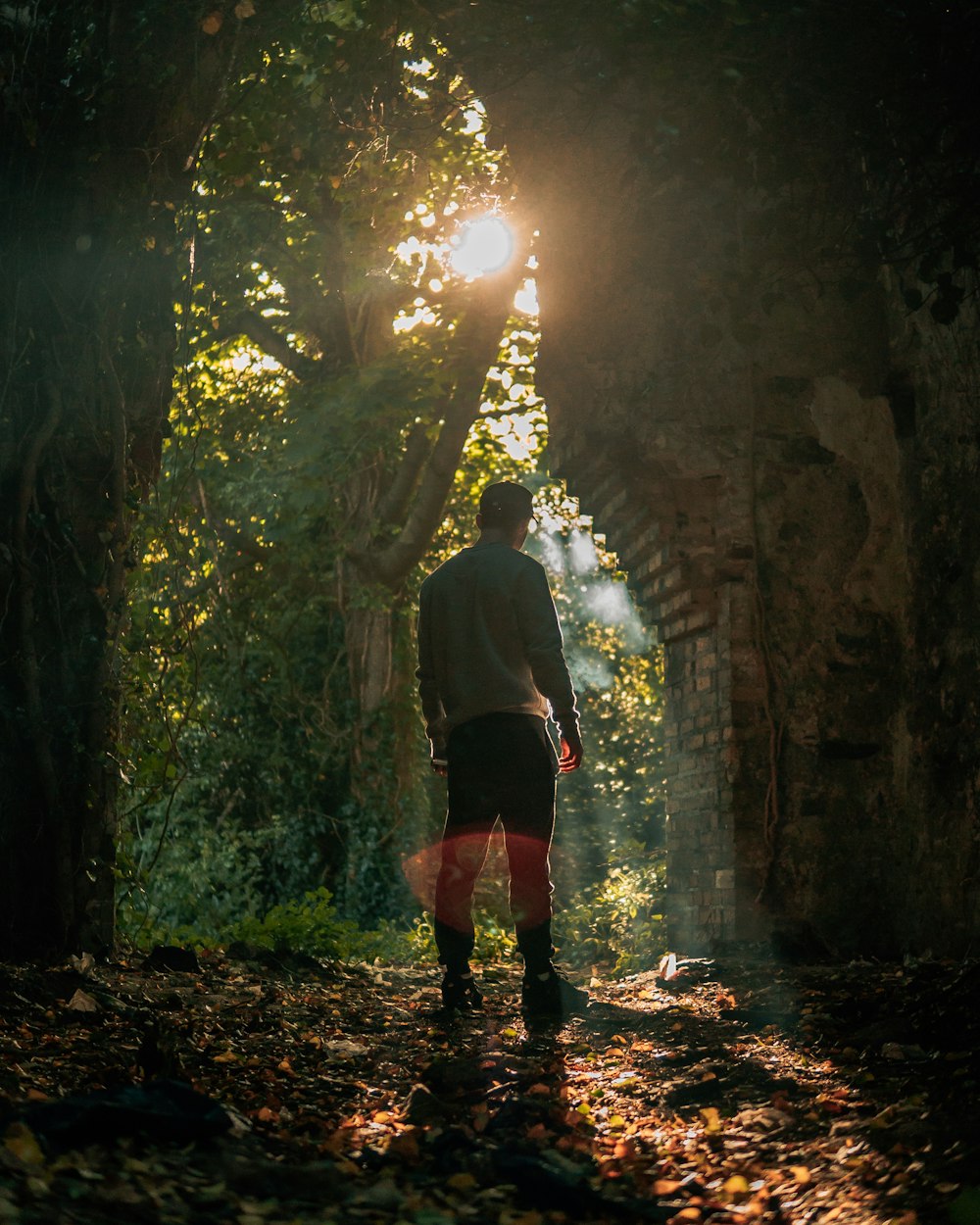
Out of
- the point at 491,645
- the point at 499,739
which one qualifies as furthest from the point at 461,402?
the point at 499,739

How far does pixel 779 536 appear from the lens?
23.0ft

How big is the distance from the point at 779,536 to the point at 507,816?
8.47 ft

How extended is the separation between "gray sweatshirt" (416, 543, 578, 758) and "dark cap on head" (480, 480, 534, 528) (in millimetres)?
128

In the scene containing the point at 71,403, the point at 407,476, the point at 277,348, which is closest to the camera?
the point at 71,403

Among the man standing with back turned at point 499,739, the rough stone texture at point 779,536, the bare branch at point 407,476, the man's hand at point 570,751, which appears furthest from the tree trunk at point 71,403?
the bare branch at point 407,476

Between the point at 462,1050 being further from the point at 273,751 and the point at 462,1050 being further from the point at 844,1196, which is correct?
the point at 273,751

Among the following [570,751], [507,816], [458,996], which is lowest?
[458,996]

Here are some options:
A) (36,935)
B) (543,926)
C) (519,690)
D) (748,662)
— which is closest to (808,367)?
(748,662)

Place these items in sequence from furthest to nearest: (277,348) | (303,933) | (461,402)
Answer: (277,348) < (461,402) < (303,933)

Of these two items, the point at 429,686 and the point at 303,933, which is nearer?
the point at 429,686

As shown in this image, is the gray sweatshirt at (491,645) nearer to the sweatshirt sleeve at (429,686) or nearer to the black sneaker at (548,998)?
the sweatshirt sleeve at (429,686)

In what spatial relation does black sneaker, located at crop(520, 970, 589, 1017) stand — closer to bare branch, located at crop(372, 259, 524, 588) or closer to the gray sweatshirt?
the gray sweatshirt

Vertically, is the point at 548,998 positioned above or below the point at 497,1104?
above

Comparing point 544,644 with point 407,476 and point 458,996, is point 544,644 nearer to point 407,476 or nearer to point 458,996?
point 458,996
